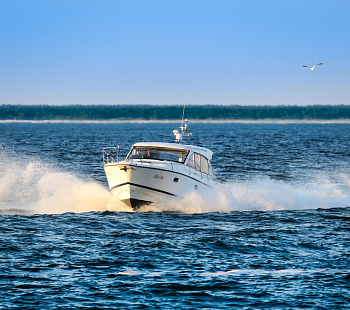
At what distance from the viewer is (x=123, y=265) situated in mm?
11727

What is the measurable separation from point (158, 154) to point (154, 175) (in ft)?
6.21

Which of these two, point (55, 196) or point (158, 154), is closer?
point (158, 154)

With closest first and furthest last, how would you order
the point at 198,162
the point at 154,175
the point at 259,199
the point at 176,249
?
1. the point at 176,249
2. the point at 154,175
3. the point at 198,162
4. the point at 259,199

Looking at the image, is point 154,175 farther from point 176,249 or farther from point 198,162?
point 176,249

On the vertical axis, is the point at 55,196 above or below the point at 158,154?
below

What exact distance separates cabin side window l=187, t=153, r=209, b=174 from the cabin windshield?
12.1 inches

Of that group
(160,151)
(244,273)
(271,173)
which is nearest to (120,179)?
(160,151)

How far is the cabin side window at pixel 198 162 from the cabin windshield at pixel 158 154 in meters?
0.31

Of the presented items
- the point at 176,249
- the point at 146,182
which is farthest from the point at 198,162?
the point at 176,249

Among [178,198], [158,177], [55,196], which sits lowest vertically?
[55,196]

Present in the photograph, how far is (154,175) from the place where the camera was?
59.6 feet

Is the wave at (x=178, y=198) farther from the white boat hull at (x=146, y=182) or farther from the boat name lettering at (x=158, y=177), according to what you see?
the boat name lettering at (x=158, y=177)

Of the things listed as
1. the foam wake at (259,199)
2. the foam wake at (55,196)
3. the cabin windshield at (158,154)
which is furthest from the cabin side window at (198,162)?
the foam wake at (55,196)

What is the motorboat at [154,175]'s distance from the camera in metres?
18.2
